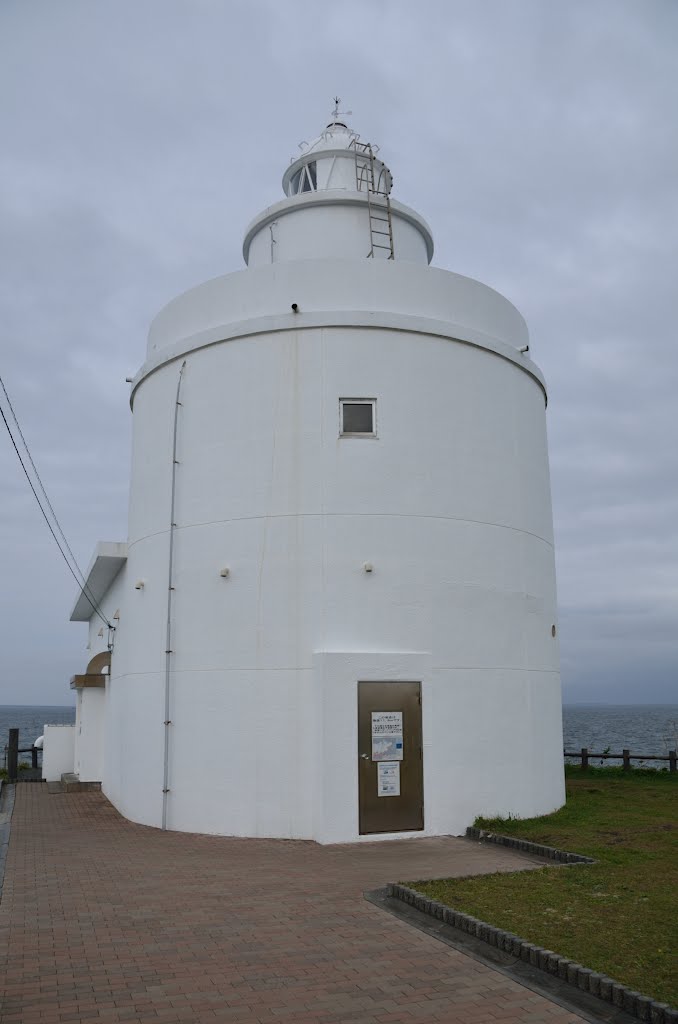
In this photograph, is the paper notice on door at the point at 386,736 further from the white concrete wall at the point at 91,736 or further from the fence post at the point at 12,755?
the fence post at the point at 12,755

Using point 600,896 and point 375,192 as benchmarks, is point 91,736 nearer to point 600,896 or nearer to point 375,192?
point 375,192

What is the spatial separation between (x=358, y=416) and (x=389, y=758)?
16.6 feet

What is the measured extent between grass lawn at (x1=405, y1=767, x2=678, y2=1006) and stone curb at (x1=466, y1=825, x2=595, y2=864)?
235mm

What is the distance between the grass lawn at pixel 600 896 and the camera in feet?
21.4

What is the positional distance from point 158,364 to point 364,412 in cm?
401

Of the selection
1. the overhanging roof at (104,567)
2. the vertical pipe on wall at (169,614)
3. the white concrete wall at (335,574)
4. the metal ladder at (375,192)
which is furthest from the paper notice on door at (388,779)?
the metal ladder at (375,192)

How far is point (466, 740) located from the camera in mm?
12828

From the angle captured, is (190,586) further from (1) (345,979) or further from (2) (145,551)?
(1) (345,979)

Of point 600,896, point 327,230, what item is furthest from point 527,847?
point 327,230

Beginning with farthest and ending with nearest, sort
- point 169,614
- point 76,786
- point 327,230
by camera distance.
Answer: point 76,786, point 327,230, point 169,614

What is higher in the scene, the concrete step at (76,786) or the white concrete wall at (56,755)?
the white concrete wall at (56,755)

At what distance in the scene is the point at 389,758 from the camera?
12.3 m

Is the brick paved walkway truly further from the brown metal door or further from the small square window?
the small square window

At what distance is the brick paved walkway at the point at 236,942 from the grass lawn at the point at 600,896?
681 millimetres
